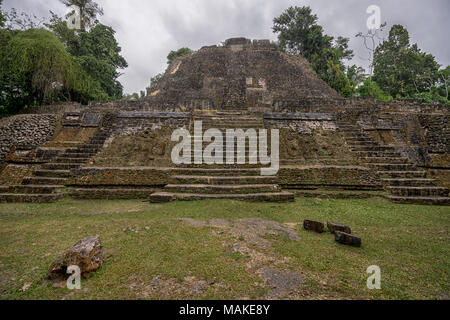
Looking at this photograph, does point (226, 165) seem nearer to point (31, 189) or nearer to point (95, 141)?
point (95, 141)

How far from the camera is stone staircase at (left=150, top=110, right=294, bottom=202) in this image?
4590 millimetres

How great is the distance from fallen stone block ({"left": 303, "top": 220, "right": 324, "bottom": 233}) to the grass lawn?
4.8 inches

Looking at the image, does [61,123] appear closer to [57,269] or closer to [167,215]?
[167,215]

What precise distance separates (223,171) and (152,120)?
145 inches

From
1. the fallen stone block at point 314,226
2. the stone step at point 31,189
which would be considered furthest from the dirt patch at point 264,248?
the stone step at point 31,189

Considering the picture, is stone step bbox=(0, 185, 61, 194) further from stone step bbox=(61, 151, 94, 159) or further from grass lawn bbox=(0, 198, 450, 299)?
stone step bbox=(61, 151, 94, 159)

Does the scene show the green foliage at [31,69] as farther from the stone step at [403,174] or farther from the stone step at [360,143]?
the stone step at [403,174]

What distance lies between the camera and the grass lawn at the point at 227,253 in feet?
5.47

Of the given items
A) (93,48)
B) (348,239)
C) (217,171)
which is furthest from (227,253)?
(93,48)

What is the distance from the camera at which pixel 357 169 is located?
556 centimetres

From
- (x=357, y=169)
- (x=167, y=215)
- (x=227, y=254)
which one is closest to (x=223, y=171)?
(x=167, y=215)

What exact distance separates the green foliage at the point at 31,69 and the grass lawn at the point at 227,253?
36.9ft

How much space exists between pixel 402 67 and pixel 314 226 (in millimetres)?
31601

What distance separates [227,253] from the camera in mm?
2270
